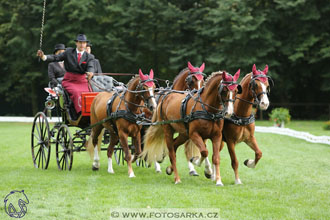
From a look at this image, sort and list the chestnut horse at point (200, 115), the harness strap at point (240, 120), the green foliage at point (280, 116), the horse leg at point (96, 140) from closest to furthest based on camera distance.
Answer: the chestnut horse at point (200, 115)
the harness strap at point (240, 120)
the horse leg at point (96, 140)
the green foliage at point (280, 116)

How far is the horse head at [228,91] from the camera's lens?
8.85 m

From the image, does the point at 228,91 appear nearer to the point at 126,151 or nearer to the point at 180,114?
the point at 180,114

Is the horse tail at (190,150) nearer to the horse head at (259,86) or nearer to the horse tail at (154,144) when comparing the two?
the horse tail at (154,144)

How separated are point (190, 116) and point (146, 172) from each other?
2.79 metres

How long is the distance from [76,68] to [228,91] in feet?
14.9

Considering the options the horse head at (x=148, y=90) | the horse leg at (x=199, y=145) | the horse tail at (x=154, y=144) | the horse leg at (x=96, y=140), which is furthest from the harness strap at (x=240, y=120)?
the horse leg at (x=96, y=140)

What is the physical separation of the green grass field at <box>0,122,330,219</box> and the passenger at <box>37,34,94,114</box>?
1.72 m

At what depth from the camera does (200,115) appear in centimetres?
939

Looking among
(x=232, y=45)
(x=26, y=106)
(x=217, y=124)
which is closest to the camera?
(x=217, y=124)

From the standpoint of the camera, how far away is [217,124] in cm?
938

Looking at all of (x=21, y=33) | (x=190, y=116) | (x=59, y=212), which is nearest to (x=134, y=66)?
(x=21, y=33)

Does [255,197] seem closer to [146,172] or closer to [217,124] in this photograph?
[217,124]

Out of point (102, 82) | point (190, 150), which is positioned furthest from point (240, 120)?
point (102, 82)

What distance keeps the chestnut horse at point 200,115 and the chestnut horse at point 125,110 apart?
443mm
